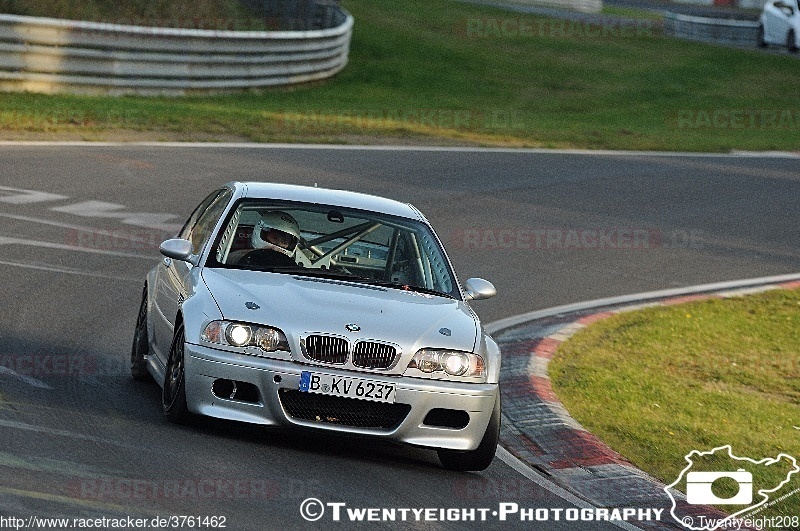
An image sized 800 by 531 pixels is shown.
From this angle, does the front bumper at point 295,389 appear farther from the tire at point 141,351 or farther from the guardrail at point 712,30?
the guardrail at point 712,30

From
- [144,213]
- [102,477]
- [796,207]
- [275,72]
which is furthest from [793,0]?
[102,477]

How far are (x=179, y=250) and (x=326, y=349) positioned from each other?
1532 millimetres

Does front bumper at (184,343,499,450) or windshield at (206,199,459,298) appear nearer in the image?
front bumper at (184,343,499,450)

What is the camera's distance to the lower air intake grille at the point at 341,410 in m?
7.83

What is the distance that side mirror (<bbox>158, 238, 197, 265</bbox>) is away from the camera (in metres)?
8.97

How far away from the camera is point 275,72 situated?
94.7 ft

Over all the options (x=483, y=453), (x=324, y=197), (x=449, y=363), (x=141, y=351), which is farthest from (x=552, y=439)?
(x=141, y=351)

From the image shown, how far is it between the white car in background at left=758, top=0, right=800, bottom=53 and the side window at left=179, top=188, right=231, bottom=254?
37077 millimetres

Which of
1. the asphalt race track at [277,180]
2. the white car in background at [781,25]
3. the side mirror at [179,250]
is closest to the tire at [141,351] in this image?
the asphalt race track at [277,180]

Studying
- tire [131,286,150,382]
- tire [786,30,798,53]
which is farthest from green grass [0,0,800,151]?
tire [131,286,150,382]

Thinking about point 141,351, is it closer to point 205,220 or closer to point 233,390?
point 205,220

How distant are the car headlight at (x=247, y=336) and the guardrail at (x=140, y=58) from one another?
16.0 metres

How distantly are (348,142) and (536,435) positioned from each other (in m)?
14.4

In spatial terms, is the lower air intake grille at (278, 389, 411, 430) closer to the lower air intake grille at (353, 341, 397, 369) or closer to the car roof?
the lower air intake grille at (353, 341, 397, 369)
